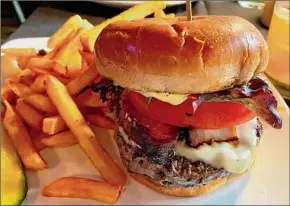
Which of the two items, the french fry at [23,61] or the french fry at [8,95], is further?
the french fry at [23,61]

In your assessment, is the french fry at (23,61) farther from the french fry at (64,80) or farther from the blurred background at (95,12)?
the blurred background at (95,12)

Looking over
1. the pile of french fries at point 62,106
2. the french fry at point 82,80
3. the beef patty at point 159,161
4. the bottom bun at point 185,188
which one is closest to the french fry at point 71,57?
the pile of french fries at point 62,106

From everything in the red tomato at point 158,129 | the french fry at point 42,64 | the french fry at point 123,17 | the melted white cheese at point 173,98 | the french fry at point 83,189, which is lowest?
the french fry at point 83,189

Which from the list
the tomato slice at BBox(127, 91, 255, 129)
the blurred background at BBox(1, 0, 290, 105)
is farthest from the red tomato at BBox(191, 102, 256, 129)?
the blurred background at BBox(1, 0, 290, 105)

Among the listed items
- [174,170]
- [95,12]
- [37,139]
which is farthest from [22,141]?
[95,12]

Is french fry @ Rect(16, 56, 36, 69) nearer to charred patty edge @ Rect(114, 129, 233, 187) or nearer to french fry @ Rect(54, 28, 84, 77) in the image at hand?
french fry @ Rect(54, 28, 84, 77)

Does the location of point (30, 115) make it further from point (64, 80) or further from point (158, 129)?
point (158, 129)

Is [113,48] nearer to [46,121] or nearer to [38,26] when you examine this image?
[46,121]
